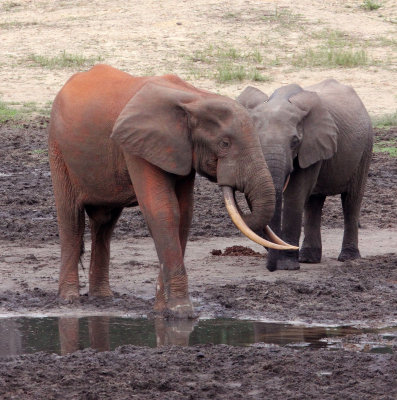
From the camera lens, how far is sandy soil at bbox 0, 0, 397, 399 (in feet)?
19.6

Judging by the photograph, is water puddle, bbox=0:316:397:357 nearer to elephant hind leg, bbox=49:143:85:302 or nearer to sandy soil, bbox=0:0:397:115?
elephant hind leg, bbox=49:143:85:302

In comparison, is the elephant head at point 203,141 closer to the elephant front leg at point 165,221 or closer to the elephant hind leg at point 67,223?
the elephant front leg at point 165,221

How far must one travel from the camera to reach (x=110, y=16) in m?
22.9

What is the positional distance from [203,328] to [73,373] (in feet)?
4.79

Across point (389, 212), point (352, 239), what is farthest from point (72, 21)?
point (352, 239)

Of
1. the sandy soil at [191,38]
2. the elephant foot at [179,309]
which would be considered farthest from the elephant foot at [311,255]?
the sandy soil at [191,38]

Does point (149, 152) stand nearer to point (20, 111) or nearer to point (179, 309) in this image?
point (179, 309)

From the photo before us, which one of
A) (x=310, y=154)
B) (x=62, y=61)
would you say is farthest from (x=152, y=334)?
(x=62, y=61)

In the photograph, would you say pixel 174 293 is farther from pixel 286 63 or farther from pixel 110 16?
pixel 110 16

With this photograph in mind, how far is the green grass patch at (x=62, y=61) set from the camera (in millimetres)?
19453

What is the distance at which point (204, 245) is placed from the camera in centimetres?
1054

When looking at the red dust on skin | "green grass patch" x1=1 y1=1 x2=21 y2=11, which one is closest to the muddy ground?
the red dust on skin

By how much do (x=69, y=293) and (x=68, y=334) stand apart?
103 cm

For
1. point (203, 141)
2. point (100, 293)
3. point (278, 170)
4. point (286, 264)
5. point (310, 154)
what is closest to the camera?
point (203, 141)
